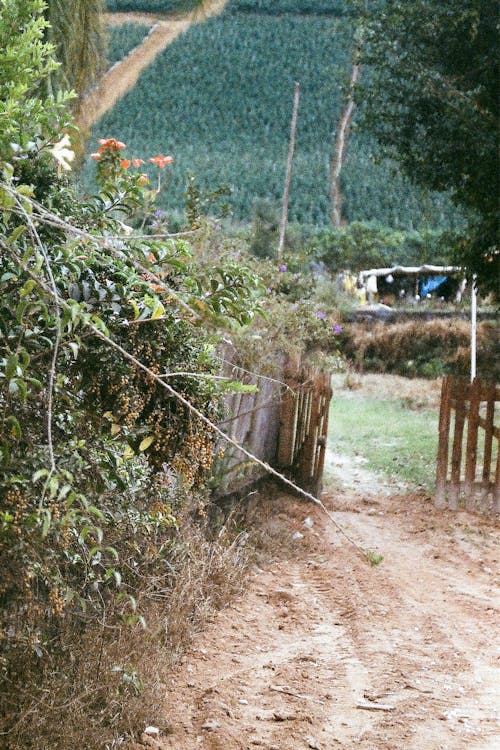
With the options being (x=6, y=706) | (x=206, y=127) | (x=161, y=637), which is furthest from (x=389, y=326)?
(x=6, y=706)

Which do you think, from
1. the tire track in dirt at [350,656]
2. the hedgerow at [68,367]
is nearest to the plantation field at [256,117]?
the tire track in dirt at [350,656]

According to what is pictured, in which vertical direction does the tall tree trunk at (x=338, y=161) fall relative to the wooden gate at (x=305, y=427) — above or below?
above

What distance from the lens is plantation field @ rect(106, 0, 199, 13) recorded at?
712 centimetres

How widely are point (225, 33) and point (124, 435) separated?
27.5 meters

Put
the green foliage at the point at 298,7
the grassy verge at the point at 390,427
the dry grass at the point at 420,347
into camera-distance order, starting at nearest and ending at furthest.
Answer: the grassy verge at the point at 390,427 → the dry grass at the point at 420,347 → the green foliage at the point at 298,7

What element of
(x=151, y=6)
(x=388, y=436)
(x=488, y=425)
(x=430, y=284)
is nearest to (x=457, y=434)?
(x=488, y=425)

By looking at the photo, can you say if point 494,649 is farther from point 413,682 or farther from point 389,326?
point 389,326

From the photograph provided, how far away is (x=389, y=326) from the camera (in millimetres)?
20688

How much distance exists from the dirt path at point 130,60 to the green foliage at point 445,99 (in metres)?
2.01

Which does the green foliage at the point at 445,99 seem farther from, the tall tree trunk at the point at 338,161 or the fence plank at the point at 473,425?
the tall tree trunk at the point at 338,161

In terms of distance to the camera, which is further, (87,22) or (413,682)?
(87,22)

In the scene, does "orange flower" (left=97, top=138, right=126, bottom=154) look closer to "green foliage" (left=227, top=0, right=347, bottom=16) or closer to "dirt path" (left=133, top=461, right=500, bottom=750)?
"dirt path" (left=133, top=461, right=500, bottom=750)

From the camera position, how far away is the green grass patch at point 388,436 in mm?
10977

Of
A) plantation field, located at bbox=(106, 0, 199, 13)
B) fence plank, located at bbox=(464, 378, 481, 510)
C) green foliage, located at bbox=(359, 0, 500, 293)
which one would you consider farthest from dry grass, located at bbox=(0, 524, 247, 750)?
green foliage, located at bbox=(359, 0, 500, 293)
